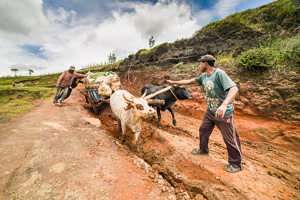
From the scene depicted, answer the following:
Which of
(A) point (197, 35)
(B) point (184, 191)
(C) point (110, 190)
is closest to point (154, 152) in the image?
(B) point (184, 191)

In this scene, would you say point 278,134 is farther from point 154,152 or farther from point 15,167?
point 15,167

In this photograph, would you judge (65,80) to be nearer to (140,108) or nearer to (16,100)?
(16,100)

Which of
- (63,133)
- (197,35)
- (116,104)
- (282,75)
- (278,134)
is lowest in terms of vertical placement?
(278,134)

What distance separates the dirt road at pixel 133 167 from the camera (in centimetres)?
200

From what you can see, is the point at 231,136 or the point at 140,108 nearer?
the point at 231,136

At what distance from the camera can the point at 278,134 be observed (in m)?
4.13

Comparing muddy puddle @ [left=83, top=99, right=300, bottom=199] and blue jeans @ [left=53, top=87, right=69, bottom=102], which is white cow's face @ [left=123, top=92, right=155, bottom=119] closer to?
muddy puddle @ [left=83, top=99, right=300, bottom=199]

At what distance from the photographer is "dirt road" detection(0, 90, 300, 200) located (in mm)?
2004

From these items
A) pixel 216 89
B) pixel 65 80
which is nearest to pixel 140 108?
pixel 216 89

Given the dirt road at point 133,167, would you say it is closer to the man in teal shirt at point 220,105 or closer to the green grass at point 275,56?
the man in teal shirt at point 220,105

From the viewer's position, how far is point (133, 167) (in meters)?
2.88

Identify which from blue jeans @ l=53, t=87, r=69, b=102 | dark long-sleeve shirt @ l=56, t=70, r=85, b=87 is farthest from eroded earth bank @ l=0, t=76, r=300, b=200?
dark long-sleeve shirt @ l=56, t=70, r=85, b=87

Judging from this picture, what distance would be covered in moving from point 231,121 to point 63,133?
443 centimetres

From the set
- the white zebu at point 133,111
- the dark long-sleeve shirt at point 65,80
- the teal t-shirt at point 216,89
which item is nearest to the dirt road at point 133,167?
the white zebu at point 133,111
